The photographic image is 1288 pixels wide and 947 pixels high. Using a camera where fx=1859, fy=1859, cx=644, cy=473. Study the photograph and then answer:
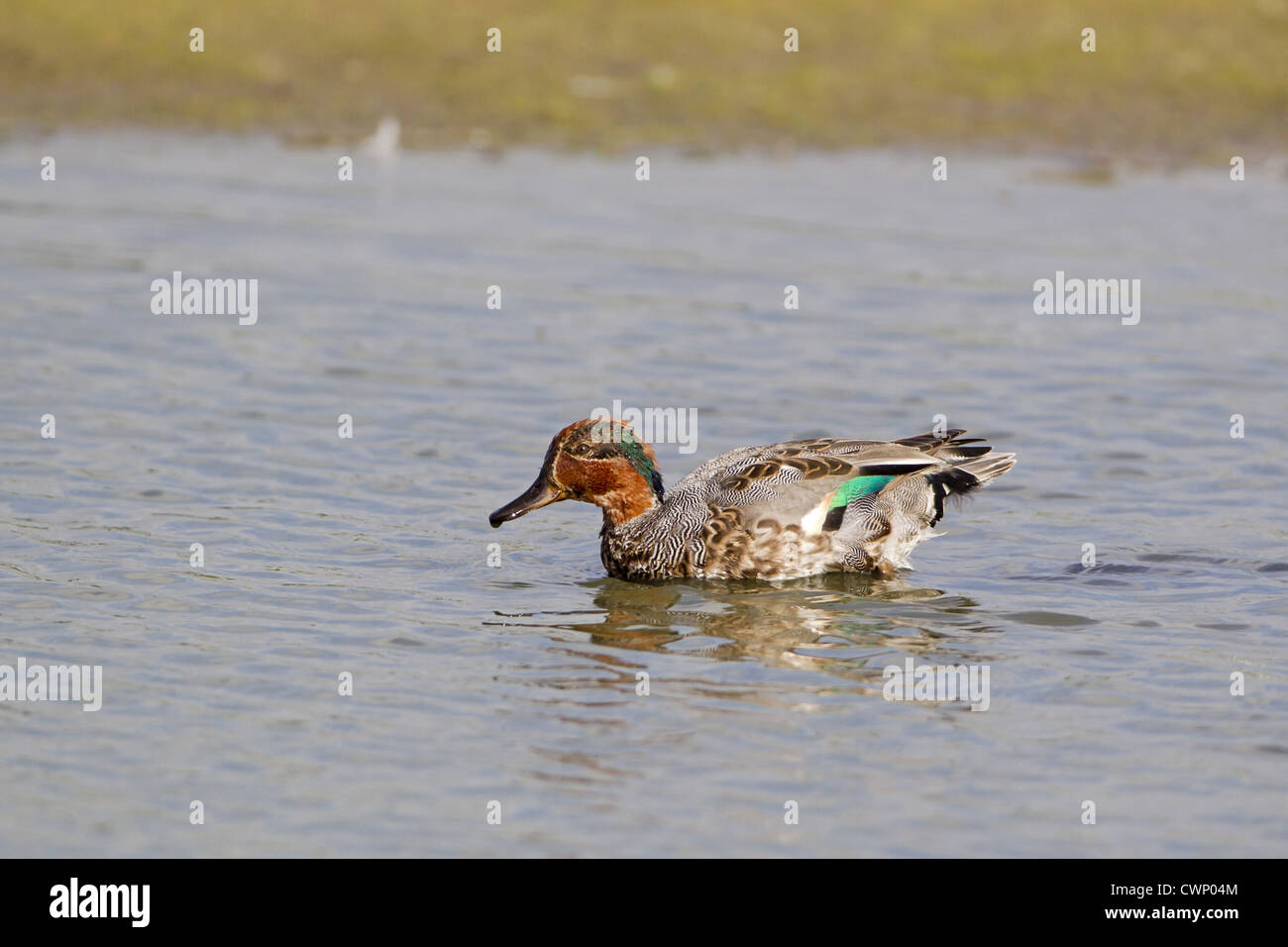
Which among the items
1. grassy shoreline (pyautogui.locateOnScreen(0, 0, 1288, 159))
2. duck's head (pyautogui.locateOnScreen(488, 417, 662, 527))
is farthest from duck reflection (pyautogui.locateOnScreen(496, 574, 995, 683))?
grassy shoreline (pyautogui.locateOnScreen(0, 0, 1288, 159))

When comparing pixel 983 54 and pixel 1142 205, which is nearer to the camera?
pixel 1142 205

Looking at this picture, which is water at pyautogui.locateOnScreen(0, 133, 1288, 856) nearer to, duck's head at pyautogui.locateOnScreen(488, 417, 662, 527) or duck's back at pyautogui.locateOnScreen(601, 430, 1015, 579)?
duck's back at pyautogui.locateOnScreen(601, 430, 1015, 579)

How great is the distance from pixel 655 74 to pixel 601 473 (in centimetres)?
1077

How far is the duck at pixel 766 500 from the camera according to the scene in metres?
9.12

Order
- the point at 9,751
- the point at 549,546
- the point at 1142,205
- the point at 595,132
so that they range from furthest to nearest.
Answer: the point at 595,132 → the point at 1142,205 → the point at 549,546 → the point at 9,751

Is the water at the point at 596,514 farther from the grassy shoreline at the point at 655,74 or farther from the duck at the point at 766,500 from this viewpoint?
the grassy shoreline at the point at 655,74

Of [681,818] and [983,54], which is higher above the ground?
[983,54]

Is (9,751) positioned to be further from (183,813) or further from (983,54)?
(983,54)

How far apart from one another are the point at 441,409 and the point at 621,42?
9179mm

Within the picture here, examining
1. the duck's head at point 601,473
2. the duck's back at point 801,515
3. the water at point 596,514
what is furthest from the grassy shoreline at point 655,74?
the duck's back at point 801,515

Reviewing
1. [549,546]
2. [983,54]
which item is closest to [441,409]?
[549,546]

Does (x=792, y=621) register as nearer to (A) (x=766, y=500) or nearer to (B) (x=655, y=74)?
(A) (x=766, y=500)

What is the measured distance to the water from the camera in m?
6.54

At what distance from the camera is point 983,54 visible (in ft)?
66.7
